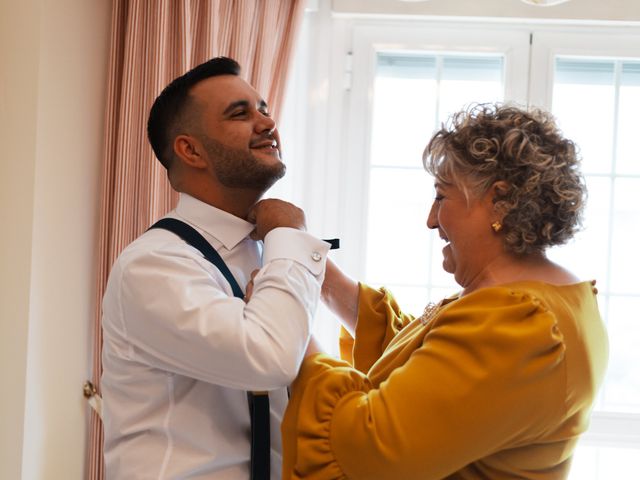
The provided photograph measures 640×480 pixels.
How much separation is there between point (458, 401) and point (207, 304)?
44 centimetres

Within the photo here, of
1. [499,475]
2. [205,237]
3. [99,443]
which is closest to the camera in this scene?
[499,475]

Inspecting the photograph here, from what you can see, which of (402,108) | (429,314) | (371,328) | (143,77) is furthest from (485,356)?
(402,108)

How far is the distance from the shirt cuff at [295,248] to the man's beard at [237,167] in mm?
217

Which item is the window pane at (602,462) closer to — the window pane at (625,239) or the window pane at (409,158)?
the window pane at (625,239)

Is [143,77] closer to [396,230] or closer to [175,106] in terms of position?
[175,106]

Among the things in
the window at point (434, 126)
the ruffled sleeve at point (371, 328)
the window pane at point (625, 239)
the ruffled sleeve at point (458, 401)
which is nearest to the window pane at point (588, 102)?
the window at point (434, 126)

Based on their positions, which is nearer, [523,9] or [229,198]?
[229,198]

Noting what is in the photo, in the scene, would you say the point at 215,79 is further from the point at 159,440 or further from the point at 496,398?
the point at 496,398

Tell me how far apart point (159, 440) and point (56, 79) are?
113 centimetres

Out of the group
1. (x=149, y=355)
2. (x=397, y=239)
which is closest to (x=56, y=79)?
(x=149, y=355)

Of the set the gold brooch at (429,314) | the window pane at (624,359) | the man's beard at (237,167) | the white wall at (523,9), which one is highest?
the white wall at (523,9)

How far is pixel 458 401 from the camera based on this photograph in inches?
49.3

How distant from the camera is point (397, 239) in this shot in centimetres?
288

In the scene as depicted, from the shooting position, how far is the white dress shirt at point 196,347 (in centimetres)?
132
